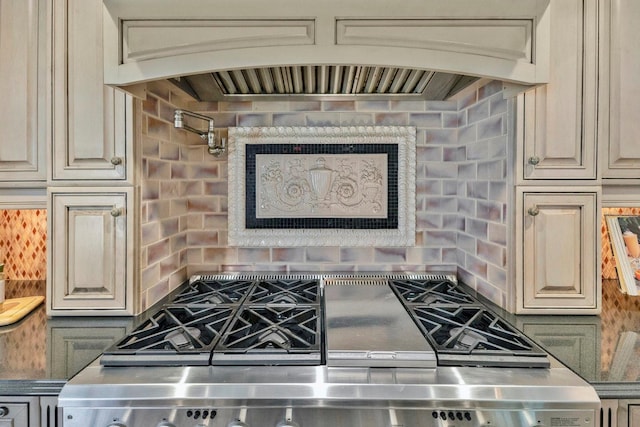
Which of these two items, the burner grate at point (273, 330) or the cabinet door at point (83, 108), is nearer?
the burner grate at point (273, 330)

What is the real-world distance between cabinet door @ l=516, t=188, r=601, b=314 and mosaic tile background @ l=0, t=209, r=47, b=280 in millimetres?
2040

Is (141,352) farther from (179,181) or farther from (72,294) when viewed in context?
(179,181)

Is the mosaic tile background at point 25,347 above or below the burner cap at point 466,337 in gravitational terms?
below

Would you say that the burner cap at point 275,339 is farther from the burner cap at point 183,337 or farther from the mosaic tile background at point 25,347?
the mosaic tile background at point 25,347

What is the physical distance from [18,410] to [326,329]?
0.79 meters

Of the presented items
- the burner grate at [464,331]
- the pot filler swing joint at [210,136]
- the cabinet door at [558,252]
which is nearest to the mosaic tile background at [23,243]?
the pot filler swing joint at [210,136]

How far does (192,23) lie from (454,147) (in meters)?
1.18

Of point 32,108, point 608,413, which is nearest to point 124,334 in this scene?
point 32,108

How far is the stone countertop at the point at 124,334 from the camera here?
0.87 metres

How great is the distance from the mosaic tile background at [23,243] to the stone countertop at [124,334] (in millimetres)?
461

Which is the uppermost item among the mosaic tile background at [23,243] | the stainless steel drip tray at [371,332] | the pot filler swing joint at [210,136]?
the pot filler swing joint at [210,136]

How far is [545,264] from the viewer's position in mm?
1229

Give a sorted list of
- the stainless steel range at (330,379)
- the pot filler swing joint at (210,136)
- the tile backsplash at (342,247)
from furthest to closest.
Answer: the tile backsplash at (342,247) → the pot filler swing joint at (210,136) → the stainless steel range at (330,379)

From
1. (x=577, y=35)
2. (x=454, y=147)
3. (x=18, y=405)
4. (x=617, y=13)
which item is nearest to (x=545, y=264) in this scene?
(x=454, y=147)
